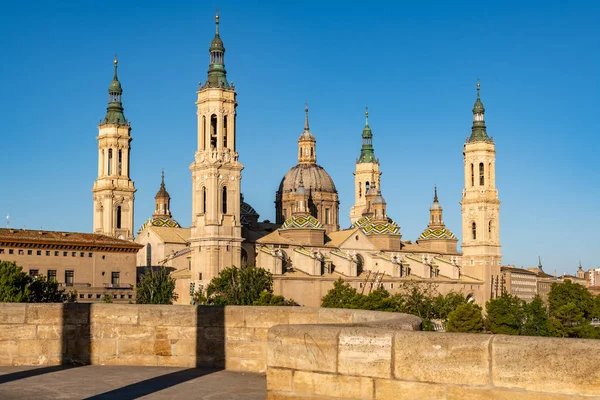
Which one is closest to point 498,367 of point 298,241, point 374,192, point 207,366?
point 207,366

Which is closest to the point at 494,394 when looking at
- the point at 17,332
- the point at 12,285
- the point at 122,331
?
the point at 122,331

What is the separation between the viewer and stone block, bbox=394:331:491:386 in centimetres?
673

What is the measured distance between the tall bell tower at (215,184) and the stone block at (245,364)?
7224 cm

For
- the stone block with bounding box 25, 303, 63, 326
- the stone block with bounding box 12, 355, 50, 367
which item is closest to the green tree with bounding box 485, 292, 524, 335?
the stone block with bounding box 25, 303, 63, 326

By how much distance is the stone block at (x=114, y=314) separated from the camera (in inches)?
462

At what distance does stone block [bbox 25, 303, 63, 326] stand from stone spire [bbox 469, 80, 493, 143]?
345 feet

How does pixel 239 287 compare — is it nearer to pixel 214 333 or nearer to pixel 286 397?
pixel 214 333

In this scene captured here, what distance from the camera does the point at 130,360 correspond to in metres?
11.5

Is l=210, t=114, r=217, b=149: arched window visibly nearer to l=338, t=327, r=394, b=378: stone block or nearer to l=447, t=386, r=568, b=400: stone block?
l=338, t=327, r=394, b=378: stone block

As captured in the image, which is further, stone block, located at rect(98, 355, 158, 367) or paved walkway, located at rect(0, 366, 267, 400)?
stone block, located at rect(98, 355, 158, 367)

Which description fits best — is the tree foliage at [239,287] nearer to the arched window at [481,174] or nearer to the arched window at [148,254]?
the arched window at [148,254]

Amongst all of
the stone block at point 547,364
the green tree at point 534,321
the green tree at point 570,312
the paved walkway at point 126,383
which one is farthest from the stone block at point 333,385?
the green tree at point 534,321

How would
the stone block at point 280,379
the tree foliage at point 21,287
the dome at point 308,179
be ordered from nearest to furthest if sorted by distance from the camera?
the stone block at point 280,379 → the tree foliage at point 21,287 → the dome at point 308,179

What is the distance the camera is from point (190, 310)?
11.7m
